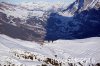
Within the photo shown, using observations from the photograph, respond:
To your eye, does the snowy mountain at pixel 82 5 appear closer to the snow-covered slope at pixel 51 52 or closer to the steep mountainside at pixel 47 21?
the steep mountainside at pixel 47 21

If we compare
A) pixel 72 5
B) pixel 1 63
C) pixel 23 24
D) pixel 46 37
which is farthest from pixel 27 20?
pixel 1 63

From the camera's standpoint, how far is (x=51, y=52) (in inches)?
468

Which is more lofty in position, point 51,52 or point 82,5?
point 82,5

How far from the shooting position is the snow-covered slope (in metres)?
10.6

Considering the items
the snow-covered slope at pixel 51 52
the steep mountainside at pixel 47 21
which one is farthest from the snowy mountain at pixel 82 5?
the snow-covered slope at pixel 51 52

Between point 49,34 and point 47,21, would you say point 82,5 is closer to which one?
point 47,21

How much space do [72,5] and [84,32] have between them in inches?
54.0

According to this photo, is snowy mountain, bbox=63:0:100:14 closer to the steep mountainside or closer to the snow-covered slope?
the steep mountainside

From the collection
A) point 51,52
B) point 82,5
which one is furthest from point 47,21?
point 82,5

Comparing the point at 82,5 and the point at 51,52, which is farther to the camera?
the point at 82,5

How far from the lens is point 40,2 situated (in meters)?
12.2

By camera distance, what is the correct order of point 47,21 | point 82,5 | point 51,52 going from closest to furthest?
point 51,52 < point 47,21 < point 82,5

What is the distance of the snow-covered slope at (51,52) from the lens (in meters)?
10.6

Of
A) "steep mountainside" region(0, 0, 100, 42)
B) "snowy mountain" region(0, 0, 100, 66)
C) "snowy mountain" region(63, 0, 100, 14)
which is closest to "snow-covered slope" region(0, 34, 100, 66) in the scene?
"snowy mountain" region(0, 0, 100, 66)
